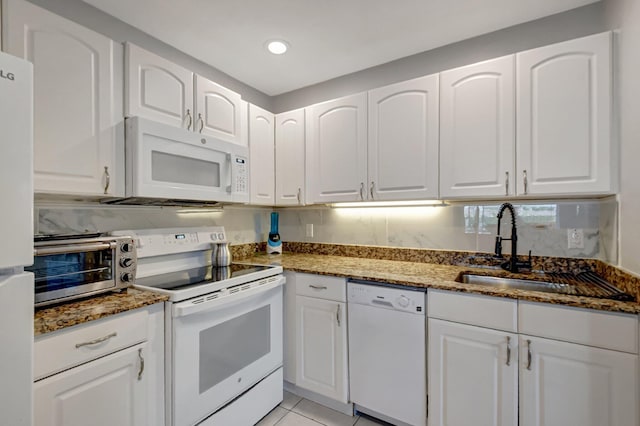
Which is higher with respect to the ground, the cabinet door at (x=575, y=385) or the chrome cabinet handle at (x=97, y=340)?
the chrome cabinet handle at (x=97, y=340)

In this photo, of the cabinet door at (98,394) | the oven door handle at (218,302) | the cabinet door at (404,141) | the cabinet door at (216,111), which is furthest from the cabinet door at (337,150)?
the cabinet door at (98,394)

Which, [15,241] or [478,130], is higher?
[478,130]

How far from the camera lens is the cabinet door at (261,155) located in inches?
88.7

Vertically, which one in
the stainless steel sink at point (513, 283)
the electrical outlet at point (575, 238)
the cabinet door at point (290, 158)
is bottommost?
the stainless steel sink at point (513, 283)

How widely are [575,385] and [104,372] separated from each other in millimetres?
1902

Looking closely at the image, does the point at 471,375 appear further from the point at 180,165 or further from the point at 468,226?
the point at 180,165

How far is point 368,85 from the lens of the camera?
7.68 ft

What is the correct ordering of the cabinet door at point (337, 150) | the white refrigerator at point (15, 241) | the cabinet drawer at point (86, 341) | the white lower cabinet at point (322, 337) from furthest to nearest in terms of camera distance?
the cabinet door at point (337, 150) < the white lower cabinet at point (322, 337) < the cabinet drawer at point (86, 341) < the white refrigerator at point (15, 241)

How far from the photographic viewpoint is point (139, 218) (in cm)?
182

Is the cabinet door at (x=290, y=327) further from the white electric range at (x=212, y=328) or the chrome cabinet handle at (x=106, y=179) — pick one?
the chrome cabinet handle at (x=106, y=179)

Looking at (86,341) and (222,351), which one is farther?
(222,351)

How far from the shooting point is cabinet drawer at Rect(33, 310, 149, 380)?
98cm

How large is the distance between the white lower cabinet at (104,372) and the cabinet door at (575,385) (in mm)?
1650

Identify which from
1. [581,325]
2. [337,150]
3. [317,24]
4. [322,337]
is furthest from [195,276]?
[581,325]
